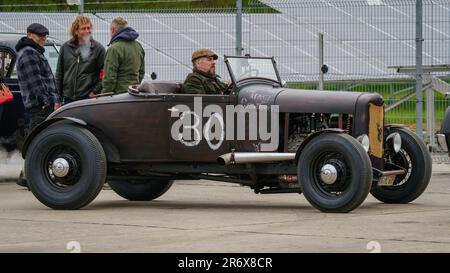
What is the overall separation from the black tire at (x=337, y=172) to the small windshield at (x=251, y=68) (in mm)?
1209

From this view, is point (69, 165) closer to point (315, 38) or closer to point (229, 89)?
point (229, 89)

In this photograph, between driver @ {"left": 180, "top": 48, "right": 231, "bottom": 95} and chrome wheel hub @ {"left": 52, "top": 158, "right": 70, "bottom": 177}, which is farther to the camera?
driver @ {"left": 180, "top": 48, "right": 231, "bottom": 95}

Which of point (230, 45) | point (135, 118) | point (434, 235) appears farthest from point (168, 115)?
point (230, 45)

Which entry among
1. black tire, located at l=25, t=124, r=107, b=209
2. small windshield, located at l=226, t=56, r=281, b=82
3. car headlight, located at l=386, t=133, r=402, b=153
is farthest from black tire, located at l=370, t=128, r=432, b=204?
black tire, located at l=25, t=124, r=107, b=209

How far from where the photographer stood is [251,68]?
11.8 meters

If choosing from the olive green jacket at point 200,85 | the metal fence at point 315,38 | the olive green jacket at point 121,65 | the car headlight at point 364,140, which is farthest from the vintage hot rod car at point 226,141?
the metal fence at point 315,38

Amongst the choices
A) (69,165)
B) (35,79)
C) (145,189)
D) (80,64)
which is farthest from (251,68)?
(35,79)

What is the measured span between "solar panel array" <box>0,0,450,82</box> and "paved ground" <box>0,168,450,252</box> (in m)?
5.35

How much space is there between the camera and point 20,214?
10.9 m

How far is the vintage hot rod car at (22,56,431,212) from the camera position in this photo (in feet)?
36.1

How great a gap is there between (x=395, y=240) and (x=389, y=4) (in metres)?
9.60

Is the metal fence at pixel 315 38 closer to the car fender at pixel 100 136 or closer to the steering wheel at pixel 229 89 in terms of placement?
the steering wheel at pixel 229 89

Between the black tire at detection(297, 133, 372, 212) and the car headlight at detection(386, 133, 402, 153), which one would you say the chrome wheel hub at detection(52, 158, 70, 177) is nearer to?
the black tire at detection(297, 133, 372, 212)

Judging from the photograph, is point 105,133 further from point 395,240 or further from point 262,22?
point 262,22
